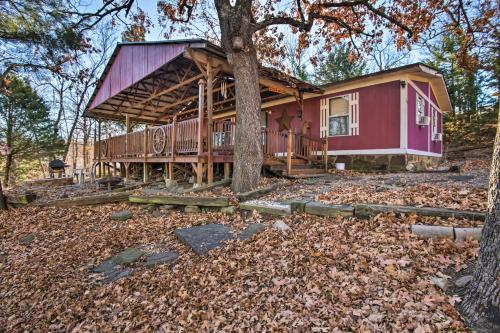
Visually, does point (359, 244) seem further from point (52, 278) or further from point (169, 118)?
point (169, 118)

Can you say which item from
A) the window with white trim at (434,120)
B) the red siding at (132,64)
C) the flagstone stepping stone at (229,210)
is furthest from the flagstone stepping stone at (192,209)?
the window with white trim at (434,120)

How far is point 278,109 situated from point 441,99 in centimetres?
872

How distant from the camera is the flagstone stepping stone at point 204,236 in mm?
3561

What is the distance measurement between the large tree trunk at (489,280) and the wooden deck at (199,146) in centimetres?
553

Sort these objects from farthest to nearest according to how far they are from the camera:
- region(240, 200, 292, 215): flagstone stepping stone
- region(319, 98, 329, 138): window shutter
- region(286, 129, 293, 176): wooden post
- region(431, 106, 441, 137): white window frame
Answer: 1. region(431, 106, 441, 137): white window frame
2. region(319, 98, 329, 138): window shutter
3. region(286, 129, 293, 176): wooden post
4. region(240, 200, 292, 215): flagstone stepping stone

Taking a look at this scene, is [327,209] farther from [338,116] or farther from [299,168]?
[338,116]

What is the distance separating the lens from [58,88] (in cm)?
1995

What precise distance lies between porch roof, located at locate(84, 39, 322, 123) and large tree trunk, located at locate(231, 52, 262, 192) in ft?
4.48

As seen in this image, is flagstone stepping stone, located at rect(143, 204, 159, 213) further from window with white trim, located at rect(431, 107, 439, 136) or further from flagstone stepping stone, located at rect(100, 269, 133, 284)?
window with white trim, located at rect(431, 107, 439, 136)

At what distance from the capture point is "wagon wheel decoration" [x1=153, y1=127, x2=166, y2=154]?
8.12 m

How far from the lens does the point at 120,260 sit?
3648 mm

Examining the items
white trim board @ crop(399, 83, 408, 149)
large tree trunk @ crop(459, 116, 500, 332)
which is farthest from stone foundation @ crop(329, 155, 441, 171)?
large tree trunk @ crop(459, 116, 500, 332)

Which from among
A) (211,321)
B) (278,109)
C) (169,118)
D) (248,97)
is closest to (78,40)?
(248,97)

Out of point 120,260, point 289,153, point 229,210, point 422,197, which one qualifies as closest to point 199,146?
point 229,210
